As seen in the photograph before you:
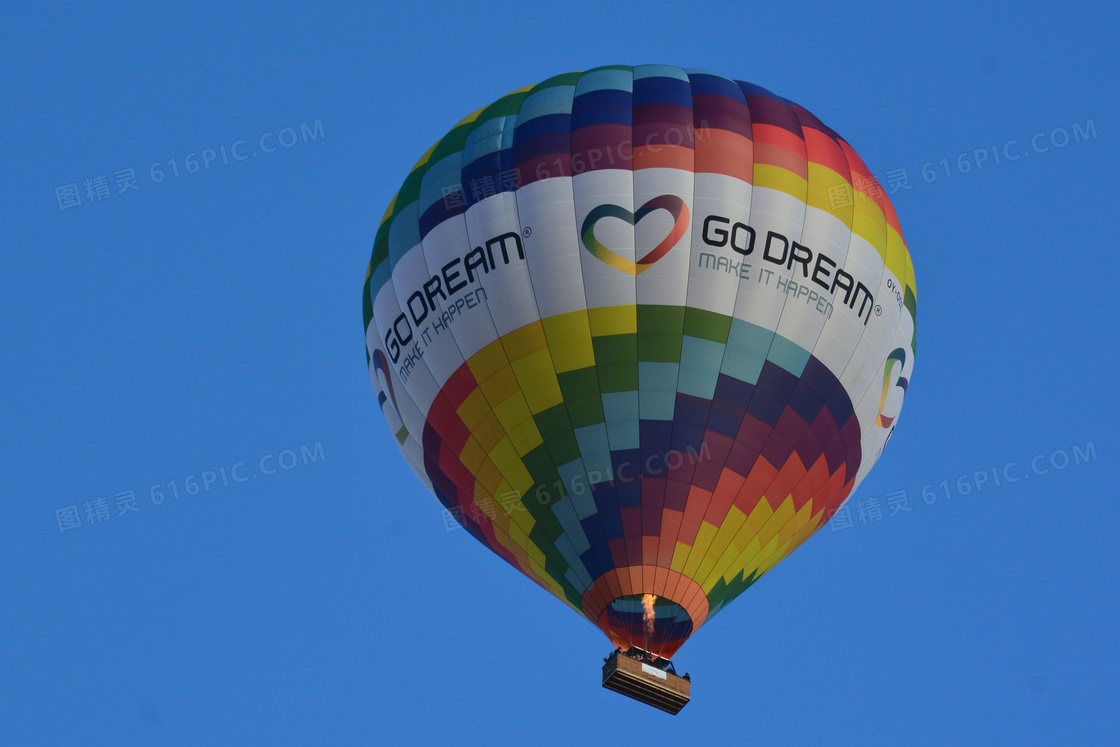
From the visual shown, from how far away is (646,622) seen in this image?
1859 cm

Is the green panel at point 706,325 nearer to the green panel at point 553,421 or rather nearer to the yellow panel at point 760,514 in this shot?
the green panel at point 553,421

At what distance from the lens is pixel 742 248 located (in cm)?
1898

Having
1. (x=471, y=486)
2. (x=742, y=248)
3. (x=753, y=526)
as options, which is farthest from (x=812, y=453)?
(x=471, y=486)

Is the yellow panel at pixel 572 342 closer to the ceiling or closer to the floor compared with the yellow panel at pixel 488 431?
closer to the ceiling

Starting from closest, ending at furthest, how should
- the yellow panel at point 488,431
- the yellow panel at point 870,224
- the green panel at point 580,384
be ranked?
the green panel at point 580,384, the yellow panel at point 488,431, the yellow panel at point 870,224

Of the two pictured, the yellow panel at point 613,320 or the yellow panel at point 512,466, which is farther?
the yellow panel at point 512,466

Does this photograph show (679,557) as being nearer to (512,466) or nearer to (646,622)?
(646,622)

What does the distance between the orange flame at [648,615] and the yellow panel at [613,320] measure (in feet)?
9.44

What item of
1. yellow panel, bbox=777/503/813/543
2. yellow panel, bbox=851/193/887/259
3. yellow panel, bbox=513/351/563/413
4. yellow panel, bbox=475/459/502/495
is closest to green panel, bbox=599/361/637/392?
yellow panel, bbox=513/351/563/413

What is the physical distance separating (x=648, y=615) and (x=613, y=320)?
3.23 m

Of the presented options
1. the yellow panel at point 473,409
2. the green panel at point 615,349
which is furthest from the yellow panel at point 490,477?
the green panel at point 615,349

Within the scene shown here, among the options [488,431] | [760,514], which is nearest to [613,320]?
[488,431]

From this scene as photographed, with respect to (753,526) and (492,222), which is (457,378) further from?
(753,526)

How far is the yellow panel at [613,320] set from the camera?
61.6 feet
